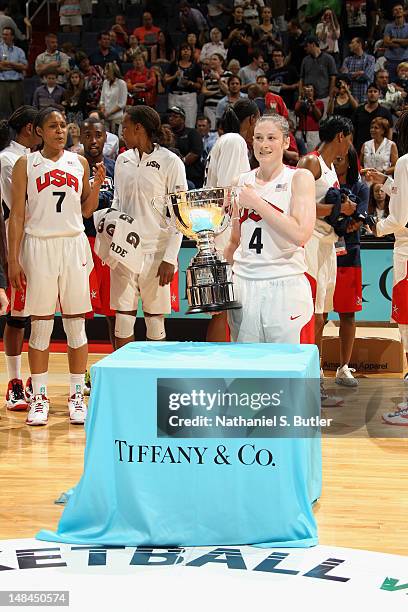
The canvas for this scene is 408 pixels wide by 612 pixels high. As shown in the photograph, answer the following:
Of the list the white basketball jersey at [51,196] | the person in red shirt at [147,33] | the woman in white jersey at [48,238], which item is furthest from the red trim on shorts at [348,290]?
the person in red shirt at [147,33]

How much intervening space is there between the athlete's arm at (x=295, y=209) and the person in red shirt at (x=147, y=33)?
35.5 feet

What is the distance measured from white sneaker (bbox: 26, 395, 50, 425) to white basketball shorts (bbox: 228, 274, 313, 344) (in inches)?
82.9

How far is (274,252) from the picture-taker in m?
4.86

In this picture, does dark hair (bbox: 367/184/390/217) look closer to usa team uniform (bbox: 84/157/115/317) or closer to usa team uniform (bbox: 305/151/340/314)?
usa team uniform (bbox: 305/151/340/314)

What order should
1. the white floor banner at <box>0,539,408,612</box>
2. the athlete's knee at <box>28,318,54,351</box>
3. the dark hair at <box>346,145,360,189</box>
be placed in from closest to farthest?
the white floor banner at <box>0,539,408,612</box>, the athlete's knee at <box>28,318,54,351</box>, the dark hair at <box>346,145,360,189</box>

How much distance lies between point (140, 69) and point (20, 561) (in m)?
10.9

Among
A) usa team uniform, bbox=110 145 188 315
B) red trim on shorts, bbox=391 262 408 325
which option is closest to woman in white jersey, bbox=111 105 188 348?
usa team uniform, bbox=110 145 188 315

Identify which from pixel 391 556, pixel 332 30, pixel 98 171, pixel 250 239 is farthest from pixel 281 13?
pixel 391 556

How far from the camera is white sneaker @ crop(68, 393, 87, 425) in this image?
21.7 feet

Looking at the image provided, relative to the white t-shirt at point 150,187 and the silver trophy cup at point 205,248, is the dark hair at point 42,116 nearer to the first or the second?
the white t-shirt at point 150,187

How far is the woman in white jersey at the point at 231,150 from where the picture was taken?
6750 millimetres

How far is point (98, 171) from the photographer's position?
6.41 metres

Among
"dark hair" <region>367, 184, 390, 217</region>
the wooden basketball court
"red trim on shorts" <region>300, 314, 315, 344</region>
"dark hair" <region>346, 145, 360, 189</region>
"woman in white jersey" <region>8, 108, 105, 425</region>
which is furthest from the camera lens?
"dark hair" <region>367, 184, 390, 217</region>

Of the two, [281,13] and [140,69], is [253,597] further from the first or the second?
[281,13]
